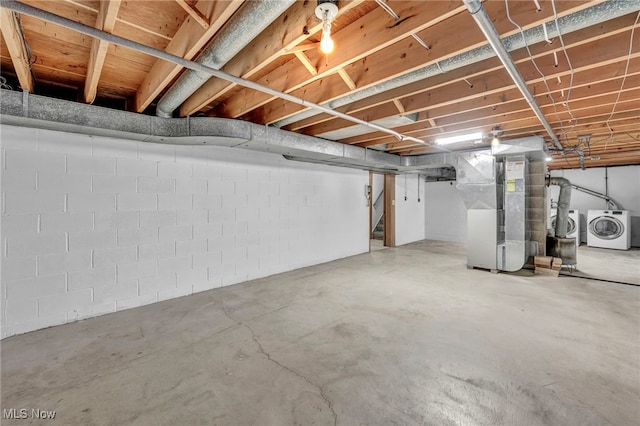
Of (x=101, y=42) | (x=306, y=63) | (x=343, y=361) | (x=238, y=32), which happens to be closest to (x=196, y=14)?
(x=238, y=32)

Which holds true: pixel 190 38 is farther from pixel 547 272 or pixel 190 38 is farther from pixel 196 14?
pixel 547 272

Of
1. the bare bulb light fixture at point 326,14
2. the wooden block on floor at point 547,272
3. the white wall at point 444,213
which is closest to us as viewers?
the bare bulb light fixture at point 326,14

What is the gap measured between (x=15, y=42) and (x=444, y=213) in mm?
8427

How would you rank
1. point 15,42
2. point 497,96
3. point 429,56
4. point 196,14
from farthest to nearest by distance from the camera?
point 497,96, point 429,56, point 15,42, point 196,14

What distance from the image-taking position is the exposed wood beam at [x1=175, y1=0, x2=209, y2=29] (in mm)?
1383

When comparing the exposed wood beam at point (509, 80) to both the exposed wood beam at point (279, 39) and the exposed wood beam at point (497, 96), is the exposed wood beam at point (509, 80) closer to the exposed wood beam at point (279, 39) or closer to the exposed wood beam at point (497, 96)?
the exposed wood beam at point (497, 96)

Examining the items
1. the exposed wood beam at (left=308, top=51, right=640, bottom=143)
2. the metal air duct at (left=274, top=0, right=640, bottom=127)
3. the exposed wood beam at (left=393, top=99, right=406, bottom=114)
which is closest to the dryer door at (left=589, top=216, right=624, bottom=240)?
the exposed wood beam at (left=308, top=51, right=640, bottom=143)

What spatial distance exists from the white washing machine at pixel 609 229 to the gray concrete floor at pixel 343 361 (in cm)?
460

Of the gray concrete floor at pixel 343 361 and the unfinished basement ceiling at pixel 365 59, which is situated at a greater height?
the unfinished basement ceiling at pixel 365 59

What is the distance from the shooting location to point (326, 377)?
1.83 meters

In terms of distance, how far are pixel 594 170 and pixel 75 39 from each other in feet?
34.6

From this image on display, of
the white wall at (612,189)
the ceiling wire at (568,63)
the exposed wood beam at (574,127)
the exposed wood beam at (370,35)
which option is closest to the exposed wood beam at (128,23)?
the exposed wood beam at (370,35)

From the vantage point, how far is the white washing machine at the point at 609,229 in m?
6.40

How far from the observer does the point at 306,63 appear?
1967mm
